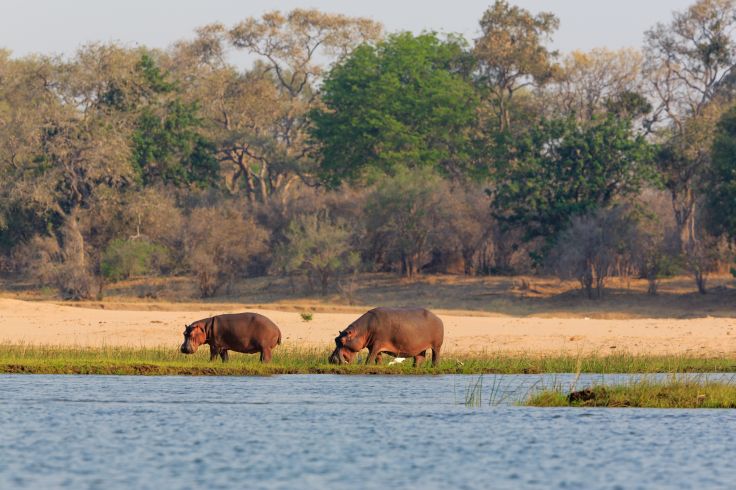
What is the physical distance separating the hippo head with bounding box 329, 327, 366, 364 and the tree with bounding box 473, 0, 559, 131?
4345 cm

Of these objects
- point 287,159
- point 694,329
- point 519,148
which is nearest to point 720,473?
point 694,329

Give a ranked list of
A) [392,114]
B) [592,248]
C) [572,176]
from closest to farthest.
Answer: [592,248] < [572,176] < [392,114]

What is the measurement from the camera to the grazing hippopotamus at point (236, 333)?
23.2 metres

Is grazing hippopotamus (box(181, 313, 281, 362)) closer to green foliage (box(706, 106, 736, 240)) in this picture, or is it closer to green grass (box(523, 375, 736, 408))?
green grass (box(523, 375, 736, 408))

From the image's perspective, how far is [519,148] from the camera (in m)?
50.1

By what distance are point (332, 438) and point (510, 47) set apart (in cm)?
5103

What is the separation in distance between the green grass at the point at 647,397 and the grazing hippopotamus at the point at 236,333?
6.02 metres

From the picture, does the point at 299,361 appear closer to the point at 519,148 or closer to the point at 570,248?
the point at 570,248

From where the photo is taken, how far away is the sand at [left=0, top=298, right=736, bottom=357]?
28078mm

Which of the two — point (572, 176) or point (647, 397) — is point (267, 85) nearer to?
point (572, 176)

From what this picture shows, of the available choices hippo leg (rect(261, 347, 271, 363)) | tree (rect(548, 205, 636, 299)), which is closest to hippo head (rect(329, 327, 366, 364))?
hippo leg (rect(261, 347, 271, 363))

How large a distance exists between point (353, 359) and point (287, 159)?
148 ft

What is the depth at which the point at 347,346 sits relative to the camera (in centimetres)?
2264

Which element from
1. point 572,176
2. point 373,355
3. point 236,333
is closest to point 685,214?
point 572,176
